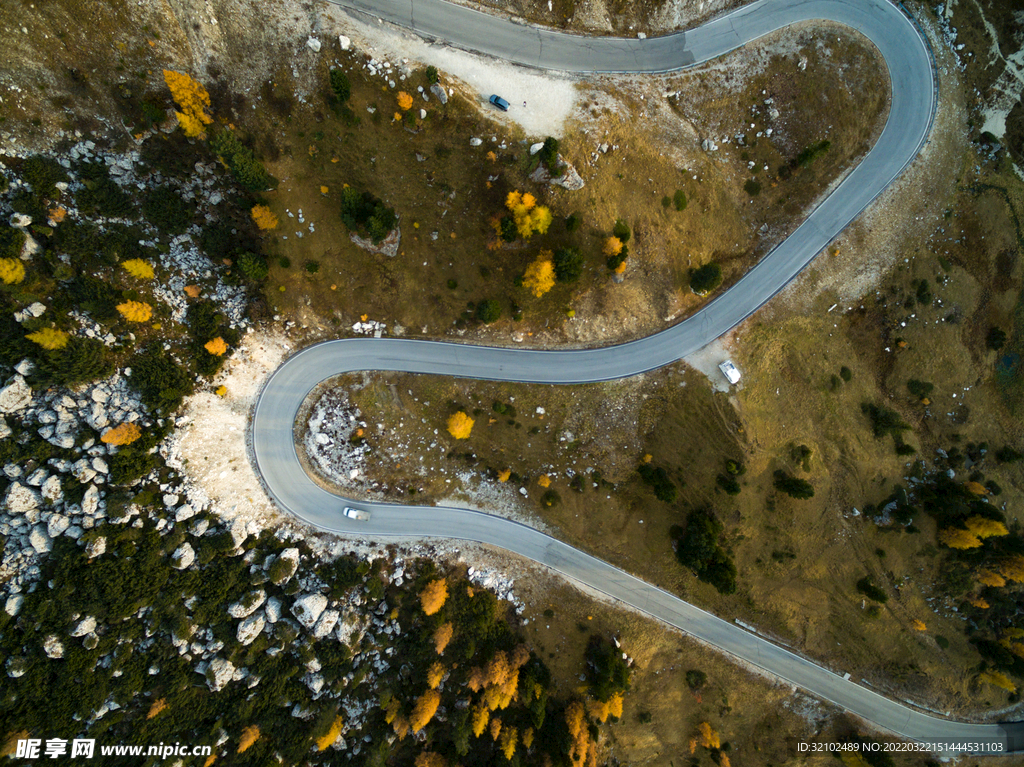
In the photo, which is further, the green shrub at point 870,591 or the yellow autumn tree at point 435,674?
the green shrub at point 870,591

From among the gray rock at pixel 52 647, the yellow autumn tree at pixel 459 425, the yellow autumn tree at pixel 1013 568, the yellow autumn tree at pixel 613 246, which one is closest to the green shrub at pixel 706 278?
A: the yellow autumn tree at pixel 613 246

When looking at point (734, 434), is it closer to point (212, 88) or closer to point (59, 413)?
point (212, 88)

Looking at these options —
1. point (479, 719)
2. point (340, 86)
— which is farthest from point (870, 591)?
point (340, 86)

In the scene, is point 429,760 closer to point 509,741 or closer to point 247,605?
point 509,741

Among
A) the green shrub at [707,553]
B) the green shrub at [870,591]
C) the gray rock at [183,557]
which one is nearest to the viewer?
the gray rock at [183,557]

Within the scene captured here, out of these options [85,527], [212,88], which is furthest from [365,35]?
[85,527]

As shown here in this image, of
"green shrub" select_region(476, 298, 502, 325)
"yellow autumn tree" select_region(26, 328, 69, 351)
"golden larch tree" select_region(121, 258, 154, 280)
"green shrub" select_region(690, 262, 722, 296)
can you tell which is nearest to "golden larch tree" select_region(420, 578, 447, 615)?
"green shrub" select_region(476, 298, 502, 325)

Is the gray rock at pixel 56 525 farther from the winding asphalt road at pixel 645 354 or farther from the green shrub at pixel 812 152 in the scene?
the green shrub at pixel 812 152

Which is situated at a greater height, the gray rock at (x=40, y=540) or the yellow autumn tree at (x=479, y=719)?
the gray rock at (x=40, y=540)
